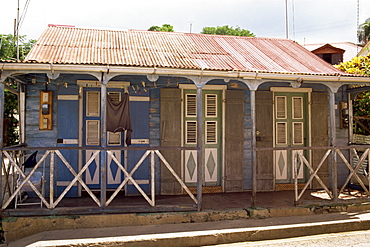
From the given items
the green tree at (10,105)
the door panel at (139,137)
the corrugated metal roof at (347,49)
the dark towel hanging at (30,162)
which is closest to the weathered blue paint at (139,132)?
the door panel at (139,137)

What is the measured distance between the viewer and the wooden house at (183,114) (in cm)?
647

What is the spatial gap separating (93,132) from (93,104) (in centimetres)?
67

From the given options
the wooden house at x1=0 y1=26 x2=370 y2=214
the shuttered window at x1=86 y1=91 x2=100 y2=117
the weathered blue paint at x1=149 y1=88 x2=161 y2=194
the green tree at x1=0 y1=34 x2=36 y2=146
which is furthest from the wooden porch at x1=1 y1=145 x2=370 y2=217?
the green tree at x1=0 y1=34 x2=36 y2=146

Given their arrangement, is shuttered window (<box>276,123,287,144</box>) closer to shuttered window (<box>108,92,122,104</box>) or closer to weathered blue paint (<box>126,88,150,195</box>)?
weathered blue paint (<box>126,88,150,195</box>)

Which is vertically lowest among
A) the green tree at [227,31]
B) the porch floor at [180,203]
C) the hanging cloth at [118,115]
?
the porch floor at [180,203]

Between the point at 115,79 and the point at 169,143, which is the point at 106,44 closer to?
the point at 115,79

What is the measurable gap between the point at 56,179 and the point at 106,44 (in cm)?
338

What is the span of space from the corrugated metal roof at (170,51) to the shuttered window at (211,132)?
172 centimetres

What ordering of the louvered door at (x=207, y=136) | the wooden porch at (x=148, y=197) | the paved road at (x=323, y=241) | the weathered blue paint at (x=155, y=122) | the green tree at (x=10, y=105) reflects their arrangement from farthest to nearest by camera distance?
1. the green tree at (x=10, y=105)
2. the louvered door at (x=207, y=136)
3. the weathered blue paint at (x=155, y=122)
4. the wooden porch at (x=148, y=197)
5. the paved road at (x=323, y=241)

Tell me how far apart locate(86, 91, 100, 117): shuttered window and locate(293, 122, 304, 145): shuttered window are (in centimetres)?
518

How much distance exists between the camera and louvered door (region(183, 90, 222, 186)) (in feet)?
25.5

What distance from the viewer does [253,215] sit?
613cm

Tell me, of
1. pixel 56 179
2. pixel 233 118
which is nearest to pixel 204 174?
pixel 233 118

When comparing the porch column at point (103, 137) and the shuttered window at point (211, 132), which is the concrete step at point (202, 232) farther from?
the shuttered window at point (211, 132)
